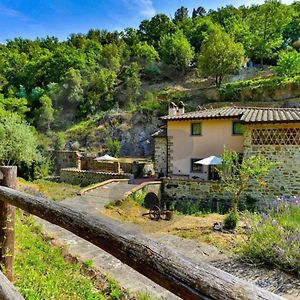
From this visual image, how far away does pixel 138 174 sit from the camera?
77.9ft

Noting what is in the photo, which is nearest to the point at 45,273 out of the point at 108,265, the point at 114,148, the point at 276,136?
the point at 108,265

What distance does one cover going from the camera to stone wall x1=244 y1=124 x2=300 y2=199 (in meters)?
14.8

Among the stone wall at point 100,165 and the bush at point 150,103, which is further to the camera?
the bush at point 150,103

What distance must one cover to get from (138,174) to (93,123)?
16.8m

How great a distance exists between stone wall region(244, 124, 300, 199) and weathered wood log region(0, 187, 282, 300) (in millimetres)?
14249

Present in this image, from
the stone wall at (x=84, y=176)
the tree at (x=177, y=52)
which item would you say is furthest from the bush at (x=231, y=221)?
the tree at (x=177, y=52)

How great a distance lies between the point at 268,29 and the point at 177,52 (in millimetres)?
13590

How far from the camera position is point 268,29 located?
43562mm

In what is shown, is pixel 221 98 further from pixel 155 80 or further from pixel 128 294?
pixel 128 294

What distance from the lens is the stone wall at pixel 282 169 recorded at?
14758 mm

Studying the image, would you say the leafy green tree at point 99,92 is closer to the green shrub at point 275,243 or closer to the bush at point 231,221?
the bush at point 231,221

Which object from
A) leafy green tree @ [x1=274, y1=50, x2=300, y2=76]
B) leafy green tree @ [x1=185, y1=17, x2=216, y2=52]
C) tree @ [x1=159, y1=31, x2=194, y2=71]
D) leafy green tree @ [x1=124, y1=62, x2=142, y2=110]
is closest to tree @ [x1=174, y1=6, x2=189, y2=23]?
leafy green tree @ [x1=185, y1=17, x2=216, y2=52]

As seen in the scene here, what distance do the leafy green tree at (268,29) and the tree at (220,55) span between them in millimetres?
6449

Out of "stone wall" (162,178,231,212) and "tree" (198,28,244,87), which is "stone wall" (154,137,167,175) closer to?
"stone wall" (162,178,231,212)
